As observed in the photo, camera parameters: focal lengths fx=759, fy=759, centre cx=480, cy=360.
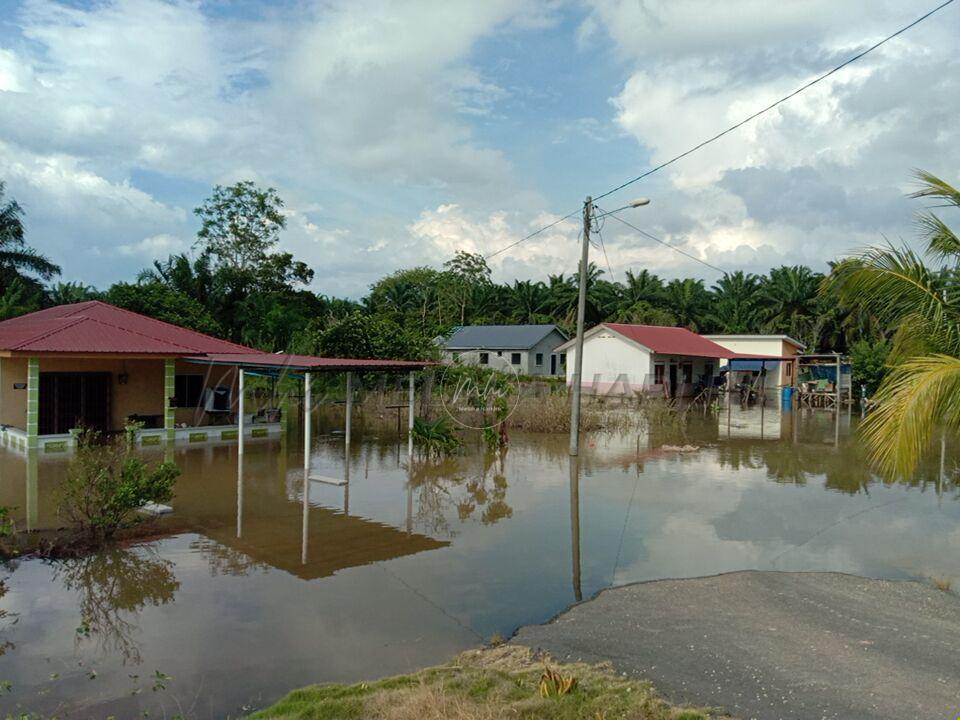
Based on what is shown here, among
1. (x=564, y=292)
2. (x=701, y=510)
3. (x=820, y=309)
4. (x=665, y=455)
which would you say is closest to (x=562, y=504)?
(x=701, y=510)

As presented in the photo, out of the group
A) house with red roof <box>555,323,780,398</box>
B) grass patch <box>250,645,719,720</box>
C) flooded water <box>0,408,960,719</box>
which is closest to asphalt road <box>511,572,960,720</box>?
grass patch <box>250,645,719,720</box>

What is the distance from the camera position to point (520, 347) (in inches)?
1847

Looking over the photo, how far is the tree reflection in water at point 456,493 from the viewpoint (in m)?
11.5

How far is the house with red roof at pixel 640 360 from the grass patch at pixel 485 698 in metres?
28.3

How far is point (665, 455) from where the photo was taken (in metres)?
18.1

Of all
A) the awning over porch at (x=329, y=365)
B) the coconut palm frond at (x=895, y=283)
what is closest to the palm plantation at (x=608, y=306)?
the coconut palm frond at (x=895, y=283)

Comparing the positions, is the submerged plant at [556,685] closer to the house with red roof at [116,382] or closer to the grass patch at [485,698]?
the grass patch at [485,698]

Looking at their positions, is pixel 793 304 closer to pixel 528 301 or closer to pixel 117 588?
pixel 528 301

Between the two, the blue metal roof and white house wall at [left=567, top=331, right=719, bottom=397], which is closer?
white house wall at [left=567, top=331, right=719, bottom=397]

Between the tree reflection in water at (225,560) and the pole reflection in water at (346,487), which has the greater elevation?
the pole reflection in water at (346,487)

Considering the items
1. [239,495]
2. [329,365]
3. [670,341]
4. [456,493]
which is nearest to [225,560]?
[239,495]

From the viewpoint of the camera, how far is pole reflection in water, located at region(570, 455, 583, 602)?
8.29 m

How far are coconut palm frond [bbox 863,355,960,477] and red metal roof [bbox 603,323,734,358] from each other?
27.7 metres

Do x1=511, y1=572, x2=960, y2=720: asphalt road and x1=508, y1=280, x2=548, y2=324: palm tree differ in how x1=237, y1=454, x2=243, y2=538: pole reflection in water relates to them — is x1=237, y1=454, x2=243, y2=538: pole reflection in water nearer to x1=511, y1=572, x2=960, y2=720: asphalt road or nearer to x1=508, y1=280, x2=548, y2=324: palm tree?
x1=511, y1=572, x2=960, y2=720: asphalt road
